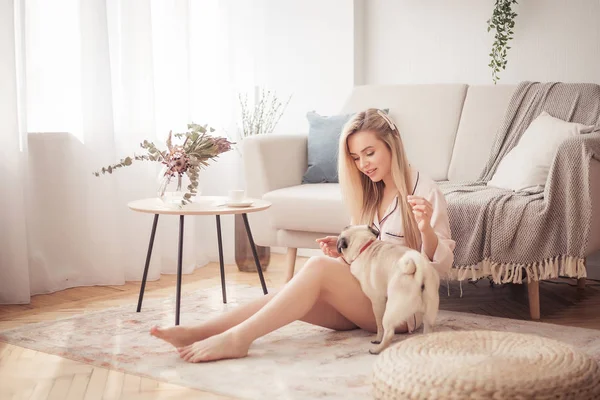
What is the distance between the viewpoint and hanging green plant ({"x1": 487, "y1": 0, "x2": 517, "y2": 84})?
3959 millimetres

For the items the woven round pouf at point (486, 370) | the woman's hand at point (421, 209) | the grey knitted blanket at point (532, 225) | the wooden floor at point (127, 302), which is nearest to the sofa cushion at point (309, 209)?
the wooden floor at point (127, 302)

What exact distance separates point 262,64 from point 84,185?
55.0 inches

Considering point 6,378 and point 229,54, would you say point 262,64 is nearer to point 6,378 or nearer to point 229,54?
point 229,54

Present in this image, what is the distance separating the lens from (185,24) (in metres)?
4.19

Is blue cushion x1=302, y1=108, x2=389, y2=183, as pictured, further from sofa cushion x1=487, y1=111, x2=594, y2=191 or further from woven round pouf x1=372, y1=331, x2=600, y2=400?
woven round pouf x1=372, y1=331, x2=600, y2=400

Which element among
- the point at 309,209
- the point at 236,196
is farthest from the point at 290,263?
the point at 236,196

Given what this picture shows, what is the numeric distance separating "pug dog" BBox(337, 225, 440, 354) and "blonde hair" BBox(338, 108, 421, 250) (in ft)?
0.52

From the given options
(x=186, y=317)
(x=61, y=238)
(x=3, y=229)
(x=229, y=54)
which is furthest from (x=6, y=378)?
(x=229, y=54)

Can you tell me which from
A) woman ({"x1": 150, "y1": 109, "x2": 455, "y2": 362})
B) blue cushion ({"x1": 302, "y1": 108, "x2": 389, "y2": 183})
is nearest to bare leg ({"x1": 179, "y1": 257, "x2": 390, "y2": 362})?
woman ({"x1": 150, "y1": 109, "x2": 455, "y2": 362})

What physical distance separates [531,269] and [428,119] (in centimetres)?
112

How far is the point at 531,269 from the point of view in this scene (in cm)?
293

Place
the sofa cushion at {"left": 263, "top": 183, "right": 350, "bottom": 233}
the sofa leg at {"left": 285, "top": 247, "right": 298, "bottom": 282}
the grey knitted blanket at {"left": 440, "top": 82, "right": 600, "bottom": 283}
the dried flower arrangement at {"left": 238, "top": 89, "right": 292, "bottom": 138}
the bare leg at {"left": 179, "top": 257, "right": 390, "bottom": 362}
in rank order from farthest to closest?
the dried flower arrangement at {"left": 238, "top": 89, "right": 292, "bottom": 138}, the sofa leg at {"left": 285, "top": 247, "right": 298, "bottom": 282}, the sofa cushion at {"left": 263, "top": 183, "right": 350, "bottom": 233}, the grey knitted blanket at {"left": 440, "top": 82, "right": 600, "bottom": 283}, the bare leg at {"left": 179, "top": 257, "right": 390, "bottom": 362}

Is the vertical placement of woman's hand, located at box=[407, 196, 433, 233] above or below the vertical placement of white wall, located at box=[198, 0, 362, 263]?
below

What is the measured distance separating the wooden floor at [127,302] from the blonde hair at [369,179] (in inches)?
31.2
